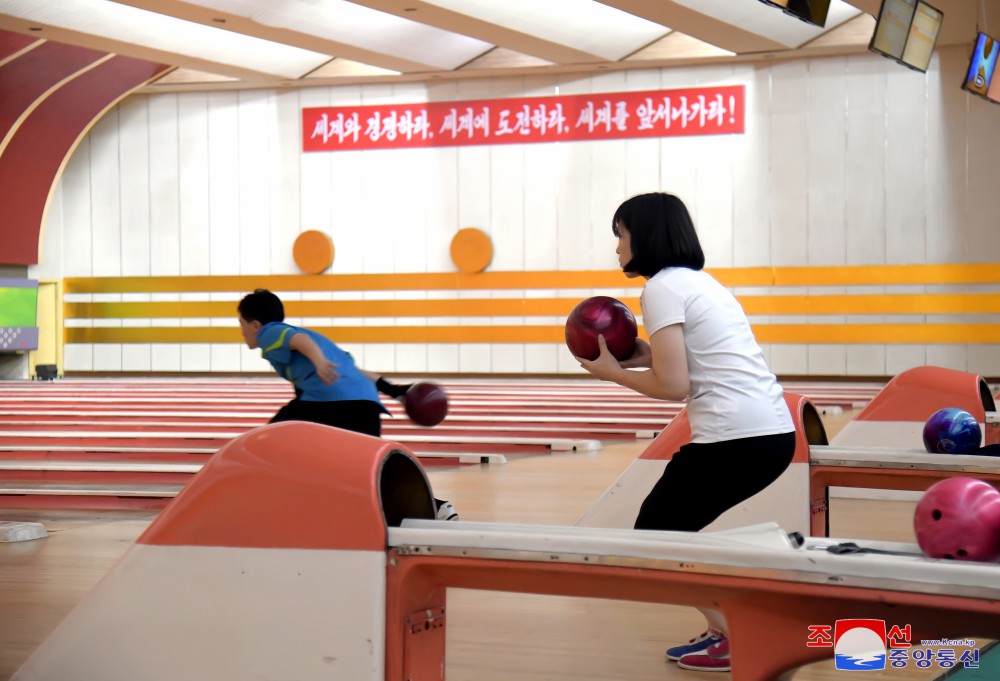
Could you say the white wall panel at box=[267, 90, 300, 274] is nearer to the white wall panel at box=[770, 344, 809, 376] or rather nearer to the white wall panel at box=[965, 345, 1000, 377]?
the white wall panel at box=[770, 344, 809, 376]

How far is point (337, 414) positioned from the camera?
182 inches

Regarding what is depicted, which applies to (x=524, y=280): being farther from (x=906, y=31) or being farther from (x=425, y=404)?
(x=425, y=404)

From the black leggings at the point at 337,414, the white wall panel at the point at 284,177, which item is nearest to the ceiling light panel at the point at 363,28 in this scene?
the white wall panel at the point at 284,177

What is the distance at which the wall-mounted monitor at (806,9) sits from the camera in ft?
24.9

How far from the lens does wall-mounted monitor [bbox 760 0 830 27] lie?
7.60m

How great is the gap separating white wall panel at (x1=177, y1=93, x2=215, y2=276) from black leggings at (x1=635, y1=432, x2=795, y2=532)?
14294 mm

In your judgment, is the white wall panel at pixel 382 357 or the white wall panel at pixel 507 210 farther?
the white wall panel at pixel 382 357

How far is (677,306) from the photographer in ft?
8.77

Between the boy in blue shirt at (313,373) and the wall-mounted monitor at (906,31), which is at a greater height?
the wall-mounted monitor at (906,31)

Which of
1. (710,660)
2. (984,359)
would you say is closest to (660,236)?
(710,660)

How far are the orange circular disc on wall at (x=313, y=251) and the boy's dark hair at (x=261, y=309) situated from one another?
36.4ft

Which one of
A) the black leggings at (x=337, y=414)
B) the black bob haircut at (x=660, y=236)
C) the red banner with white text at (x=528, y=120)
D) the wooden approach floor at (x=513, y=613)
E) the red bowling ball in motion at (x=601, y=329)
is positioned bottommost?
the wooden approach floor at (x=513, y=613)

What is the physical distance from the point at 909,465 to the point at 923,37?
636cm

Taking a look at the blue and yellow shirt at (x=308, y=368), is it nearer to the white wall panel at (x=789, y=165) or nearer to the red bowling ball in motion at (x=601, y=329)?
the red bowling ball in motion at (x=601, y=329)
